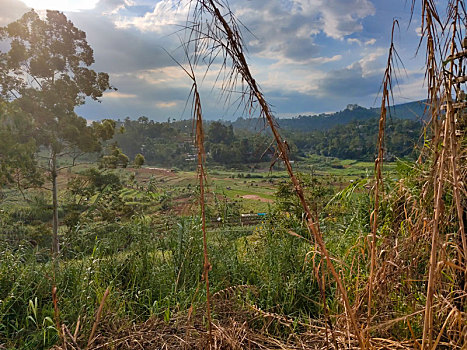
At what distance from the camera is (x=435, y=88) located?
815 millimetres

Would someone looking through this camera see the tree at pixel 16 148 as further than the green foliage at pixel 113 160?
No

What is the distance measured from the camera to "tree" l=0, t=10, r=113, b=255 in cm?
1321

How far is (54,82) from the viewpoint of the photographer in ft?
45.4

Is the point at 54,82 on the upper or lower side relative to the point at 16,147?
upper

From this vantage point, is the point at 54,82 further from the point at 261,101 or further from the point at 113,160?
the point at 261,101

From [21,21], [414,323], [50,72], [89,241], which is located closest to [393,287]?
[414,323]

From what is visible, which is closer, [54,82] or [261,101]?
[261,101]

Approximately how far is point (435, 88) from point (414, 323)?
4.05 ft

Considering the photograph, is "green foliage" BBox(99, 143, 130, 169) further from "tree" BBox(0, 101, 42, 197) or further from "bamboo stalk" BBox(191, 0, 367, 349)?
"bamboo stalk" BBox(191, 0, 367, 349)

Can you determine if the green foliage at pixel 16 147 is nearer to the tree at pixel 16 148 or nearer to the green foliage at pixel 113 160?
the tree at pixel 16 148

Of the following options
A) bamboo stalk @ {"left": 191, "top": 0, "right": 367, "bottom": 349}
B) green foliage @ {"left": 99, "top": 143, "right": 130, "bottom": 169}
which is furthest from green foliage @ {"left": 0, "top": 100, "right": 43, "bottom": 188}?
bamboo stalk @ {"left": 191, "top": 0, "right": 367, "bottom": 349}

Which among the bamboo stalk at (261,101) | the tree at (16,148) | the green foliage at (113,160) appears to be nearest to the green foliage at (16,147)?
the tree at (16,148)

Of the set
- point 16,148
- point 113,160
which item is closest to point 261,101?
point 16,148

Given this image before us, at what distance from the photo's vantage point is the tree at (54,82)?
13211 millimetres
